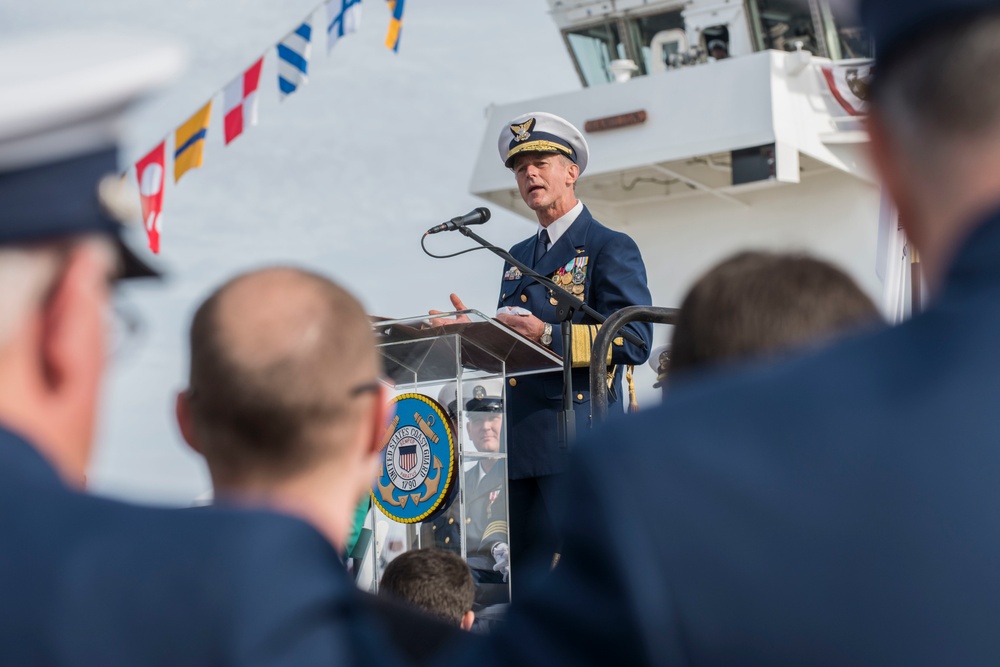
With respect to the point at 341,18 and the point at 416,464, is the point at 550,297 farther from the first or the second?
the point at 341,18

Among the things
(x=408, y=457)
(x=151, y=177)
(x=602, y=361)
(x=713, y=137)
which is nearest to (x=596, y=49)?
(x=713, y=137)

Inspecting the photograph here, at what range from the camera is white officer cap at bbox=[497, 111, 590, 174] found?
420 cm

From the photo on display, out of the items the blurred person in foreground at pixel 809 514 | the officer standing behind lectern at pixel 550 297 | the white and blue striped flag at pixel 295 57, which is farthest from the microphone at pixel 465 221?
the white and blue striped flag at pixel 295 57

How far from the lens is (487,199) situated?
10273mm

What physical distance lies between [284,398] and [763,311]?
0.43m

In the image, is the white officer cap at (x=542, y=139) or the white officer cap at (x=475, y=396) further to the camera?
the white officer cap at (x=542, y=139)

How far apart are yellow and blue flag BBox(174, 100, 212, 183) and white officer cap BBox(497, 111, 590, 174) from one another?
2.67 meters

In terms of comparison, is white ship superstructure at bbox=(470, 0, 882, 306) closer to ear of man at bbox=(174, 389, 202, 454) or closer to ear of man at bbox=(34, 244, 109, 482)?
ear of man at bbox=(174, 389, 202, 454)

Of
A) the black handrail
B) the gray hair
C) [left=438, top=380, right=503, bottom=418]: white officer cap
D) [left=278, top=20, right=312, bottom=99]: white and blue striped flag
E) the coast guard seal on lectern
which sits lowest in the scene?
the coast guard seal on lectern

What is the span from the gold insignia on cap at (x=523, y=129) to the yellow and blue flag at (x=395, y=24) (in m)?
2.75

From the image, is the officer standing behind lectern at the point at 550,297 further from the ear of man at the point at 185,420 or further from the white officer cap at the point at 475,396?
the ear of man at the point at 185,420

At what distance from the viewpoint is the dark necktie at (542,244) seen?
4.11 metres

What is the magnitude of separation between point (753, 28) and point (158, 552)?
10.3 m

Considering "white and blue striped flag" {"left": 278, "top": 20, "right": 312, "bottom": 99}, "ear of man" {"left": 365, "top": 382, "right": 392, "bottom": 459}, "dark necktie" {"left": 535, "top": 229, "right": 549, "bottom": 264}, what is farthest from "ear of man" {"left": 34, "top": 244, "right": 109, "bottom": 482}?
"white and blue striped flag" {"left": 278, "top": 20, "right": 312, "bottom": 99}
